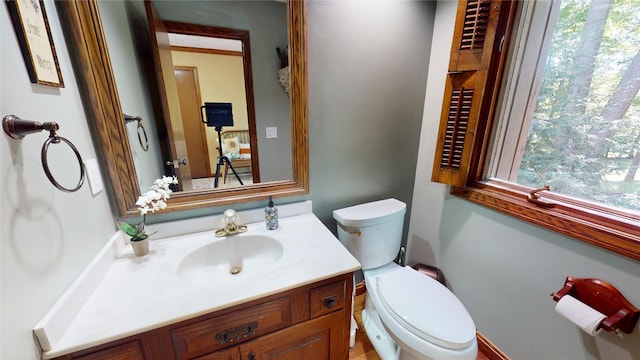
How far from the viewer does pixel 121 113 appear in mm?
904

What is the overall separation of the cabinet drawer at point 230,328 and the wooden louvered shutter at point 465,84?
1.04 metres

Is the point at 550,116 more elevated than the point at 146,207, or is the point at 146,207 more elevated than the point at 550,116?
the point at 550,116

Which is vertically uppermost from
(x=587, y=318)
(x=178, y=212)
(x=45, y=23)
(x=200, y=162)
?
(x=45, y=23)

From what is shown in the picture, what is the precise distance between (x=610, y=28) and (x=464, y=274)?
1.22 metres

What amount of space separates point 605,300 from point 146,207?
5.68ft

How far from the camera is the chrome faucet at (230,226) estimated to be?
1.08 m

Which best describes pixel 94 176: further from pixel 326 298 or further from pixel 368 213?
pixel 368 213

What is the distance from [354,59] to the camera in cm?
124

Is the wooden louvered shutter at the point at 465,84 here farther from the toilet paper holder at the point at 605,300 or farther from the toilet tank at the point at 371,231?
the toilet paper holder at the point at 605,300

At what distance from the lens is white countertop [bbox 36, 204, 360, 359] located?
0.63 meters

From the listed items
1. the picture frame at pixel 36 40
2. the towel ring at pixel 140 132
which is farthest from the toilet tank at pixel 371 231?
the picture frame at pixel 36 40

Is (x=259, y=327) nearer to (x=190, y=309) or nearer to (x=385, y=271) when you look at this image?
(x=190, y=309)

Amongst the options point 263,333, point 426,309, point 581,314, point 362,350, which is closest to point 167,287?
point 263,333

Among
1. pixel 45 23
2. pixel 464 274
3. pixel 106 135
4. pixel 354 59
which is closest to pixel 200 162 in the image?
pixel 106 135
